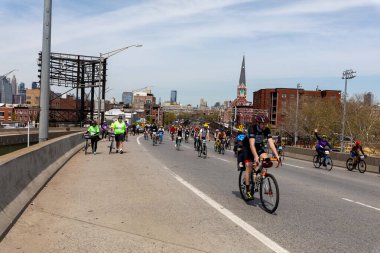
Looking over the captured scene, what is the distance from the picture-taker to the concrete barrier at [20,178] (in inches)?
258

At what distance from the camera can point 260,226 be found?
6.89 m

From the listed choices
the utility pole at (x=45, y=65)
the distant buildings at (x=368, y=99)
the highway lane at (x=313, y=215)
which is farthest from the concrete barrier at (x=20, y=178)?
the distant buildings at (x=368, y=99)

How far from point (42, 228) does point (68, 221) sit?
21.7 inches

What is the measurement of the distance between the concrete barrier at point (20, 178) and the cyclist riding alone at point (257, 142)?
4.32 m

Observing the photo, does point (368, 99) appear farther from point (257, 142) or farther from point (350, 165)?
point (257, 142)

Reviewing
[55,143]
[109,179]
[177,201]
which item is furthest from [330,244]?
[55,143]

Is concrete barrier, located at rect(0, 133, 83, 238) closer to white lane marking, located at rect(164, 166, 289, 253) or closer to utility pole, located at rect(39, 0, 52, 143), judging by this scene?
utility pole, located at rect(39, 0, 52, 143)

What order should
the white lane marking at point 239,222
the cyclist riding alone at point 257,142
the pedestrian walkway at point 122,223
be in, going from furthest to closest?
the cyclist riding alone at point 257,142 < the white lane marking at point 239,222 < the pedestrian walkway at point 122,223

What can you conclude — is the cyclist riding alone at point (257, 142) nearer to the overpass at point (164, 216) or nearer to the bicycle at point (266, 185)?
the bicycle at point (266, 185)

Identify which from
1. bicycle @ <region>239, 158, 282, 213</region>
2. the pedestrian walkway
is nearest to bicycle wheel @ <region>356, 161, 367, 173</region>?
the pedestrian walkway

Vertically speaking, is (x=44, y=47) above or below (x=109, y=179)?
above

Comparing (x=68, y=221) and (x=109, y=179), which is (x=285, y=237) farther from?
(x=109, y=179)

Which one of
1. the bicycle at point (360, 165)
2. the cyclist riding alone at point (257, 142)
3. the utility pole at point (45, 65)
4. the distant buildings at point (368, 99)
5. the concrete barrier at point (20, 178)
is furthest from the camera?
the distant buildings at point (368, 99)

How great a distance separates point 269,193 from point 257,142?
103cm
